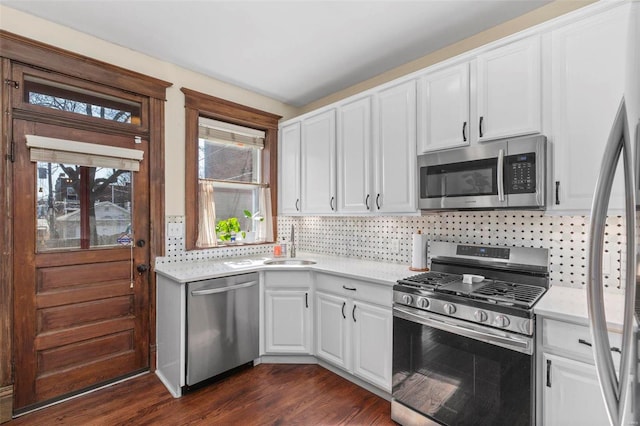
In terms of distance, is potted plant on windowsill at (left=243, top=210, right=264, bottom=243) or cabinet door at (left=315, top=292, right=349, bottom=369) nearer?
cabinet door at (left=315, top=292, right=349, bottom=369)

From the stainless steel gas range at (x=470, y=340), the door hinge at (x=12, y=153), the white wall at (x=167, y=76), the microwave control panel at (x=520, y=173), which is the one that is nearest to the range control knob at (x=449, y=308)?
the stainless steel gas range at (x=470, y=340)

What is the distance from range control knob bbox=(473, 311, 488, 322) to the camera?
1651 mm

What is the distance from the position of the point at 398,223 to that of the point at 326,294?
3.02ft

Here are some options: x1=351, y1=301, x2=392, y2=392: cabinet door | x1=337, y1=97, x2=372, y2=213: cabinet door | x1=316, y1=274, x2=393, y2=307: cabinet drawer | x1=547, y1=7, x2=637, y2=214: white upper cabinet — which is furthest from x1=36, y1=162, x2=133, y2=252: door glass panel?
x1=547, y1=7, x2=637, y2=214: white upper cabinet

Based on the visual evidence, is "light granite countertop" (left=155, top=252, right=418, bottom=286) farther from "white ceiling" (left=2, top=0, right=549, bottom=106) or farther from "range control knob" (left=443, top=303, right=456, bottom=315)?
"white ceiling" (left=2, top=0, right=549, bottom=106)

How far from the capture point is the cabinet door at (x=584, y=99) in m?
1.59

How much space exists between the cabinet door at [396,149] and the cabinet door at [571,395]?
1.27 metres

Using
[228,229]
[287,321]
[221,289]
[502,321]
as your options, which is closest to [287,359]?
[287,321]

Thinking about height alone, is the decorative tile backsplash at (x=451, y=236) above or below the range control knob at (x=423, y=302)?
above

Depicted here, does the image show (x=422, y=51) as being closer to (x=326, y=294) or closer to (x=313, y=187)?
(x=313, y=187)

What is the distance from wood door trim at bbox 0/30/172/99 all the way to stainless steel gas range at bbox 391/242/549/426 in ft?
8.81

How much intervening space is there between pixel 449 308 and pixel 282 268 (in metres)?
1.49

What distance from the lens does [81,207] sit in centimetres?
243

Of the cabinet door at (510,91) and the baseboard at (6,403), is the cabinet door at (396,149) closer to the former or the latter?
the cabinet door at (510,91)
